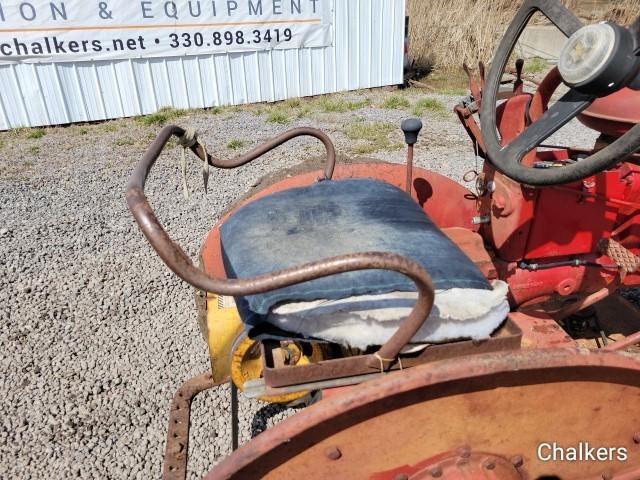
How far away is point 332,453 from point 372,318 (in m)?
0.31

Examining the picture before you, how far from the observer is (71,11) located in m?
5.88

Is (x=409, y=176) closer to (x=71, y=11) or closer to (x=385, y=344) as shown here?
(x=385, y=344)

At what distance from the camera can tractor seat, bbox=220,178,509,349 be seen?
1.17m

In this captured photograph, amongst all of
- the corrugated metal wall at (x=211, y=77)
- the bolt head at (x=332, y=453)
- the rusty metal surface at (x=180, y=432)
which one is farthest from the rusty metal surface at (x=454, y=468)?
the corrugated metal wall at (x=211, y=77)

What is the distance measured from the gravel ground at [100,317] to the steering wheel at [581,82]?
1.43m

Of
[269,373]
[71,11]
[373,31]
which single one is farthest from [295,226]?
[373,31]

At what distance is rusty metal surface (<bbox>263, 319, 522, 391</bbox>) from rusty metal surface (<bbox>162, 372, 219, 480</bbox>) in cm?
52

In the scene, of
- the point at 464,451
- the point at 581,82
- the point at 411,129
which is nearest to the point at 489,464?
the point at 464,451

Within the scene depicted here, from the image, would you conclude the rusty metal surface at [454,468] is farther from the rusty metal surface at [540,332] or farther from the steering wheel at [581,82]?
the steering wheel at [581,82]

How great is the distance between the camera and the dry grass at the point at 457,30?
9391mm

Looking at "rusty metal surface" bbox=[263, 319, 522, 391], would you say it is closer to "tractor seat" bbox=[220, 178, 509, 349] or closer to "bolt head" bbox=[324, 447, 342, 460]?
"tractor seat" bbox=[220, 178, 509, 349]

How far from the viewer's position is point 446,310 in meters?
1.17

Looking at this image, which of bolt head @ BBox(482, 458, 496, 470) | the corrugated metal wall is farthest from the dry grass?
bolt head @ BBox(482, 458, 496, 470)

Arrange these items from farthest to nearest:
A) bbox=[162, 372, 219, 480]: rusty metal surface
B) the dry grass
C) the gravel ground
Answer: the dry grass → the gravel ground → bbox=[162, 372, 219, 480]: rusty metal surface
